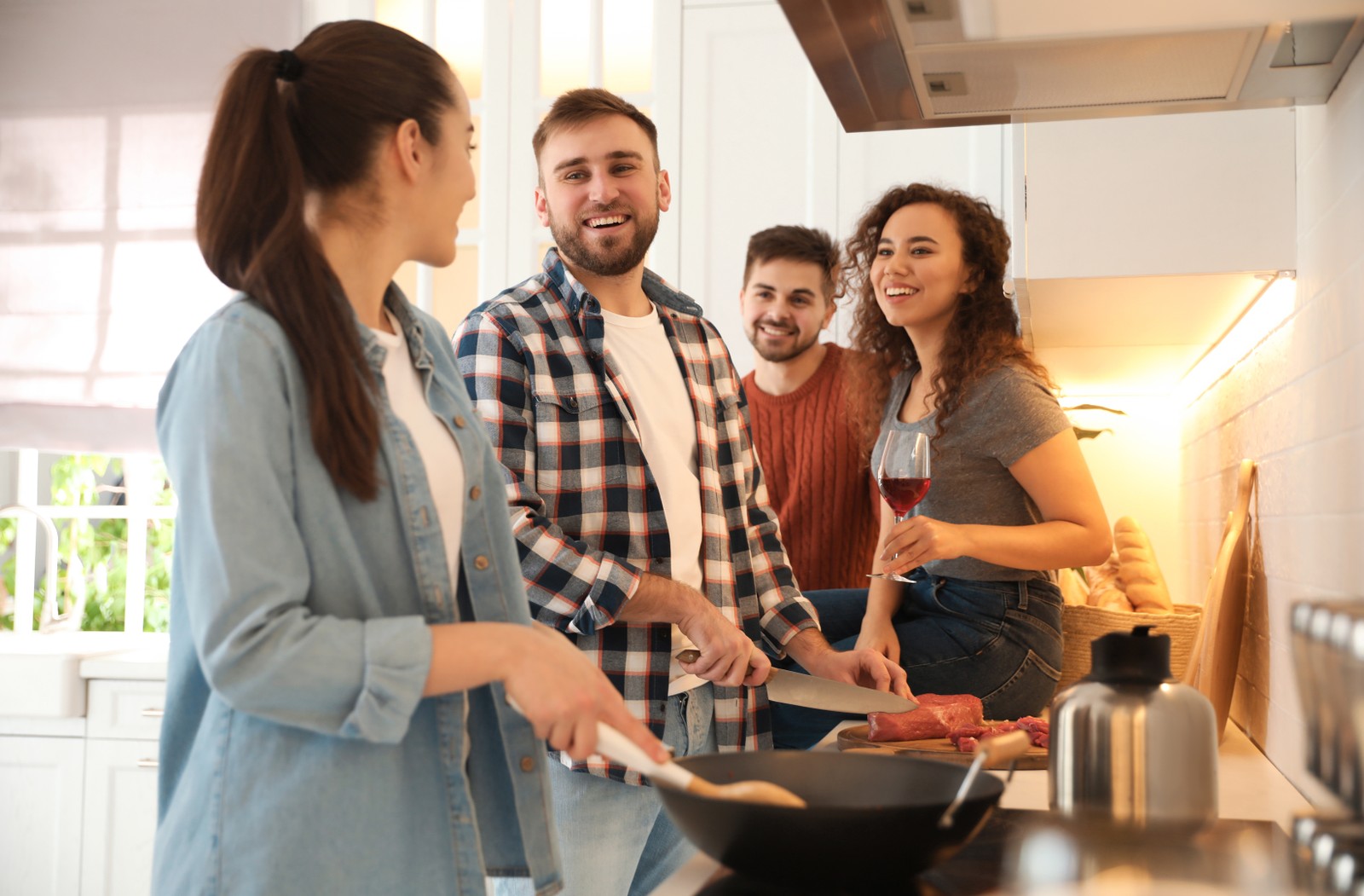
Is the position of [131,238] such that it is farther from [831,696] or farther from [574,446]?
[831,696]

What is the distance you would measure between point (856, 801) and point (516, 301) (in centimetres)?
103

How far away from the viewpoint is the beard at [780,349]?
2.59 meters

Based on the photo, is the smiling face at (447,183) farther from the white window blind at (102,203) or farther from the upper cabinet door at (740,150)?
the white window blind at (102,203)

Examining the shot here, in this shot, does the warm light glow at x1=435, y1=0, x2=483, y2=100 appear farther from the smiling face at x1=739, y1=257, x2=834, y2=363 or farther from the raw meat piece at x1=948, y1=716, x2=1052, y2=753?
the raw meat piece at x1=948, y1=716, x2=1052, y2=753

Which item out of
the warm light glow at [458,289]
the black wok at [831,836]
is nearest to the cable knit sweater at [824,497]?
the warm light glow at [458,289]

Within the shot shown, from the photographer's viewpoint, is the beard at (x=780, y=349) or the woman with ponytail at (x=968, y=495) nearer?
Result: the woman with ponytail at (x=968, y=495)

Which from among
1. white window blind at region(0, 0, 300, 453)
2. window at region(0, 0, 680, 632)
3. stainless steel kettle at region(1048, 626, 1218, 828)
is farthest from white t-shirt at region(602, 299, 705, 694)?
white window blind at region(0, 0, 300, 453)

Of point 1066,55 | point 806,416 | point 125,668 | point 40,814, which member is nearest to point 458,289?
point 125,668

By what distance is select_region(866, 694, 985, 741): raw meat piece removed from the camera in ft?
4.67

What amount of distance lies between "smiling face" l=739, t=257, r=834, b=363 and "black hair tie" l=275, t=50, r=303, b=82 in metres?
1.60

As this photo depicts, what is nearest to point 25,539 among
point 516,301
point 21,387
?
point 21,387

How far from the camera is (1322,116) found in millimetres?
1297

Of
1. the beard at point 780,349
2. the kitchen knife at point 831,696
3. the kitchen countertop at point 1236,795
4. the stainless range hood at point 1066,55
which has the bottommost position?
the kitchen countertop at point 1236,795

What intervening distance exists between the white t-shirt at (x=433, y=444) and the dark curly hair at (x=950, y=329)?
921 mm
